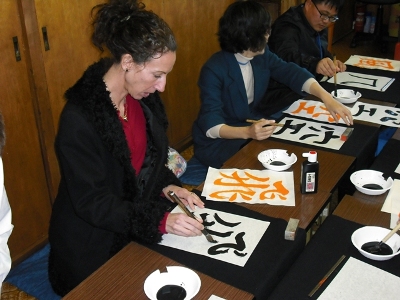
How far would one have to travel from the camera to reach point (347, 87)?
8.66ft

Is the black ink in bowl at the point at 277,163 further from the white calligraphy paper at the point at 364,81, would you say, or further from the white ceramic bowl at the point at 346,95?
the white calligraphy paper at the point at 364,81

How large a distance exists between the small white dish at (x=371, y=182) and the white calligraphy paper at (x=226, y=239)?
402 mm

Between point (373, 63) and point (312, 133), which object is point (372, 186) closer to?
point (312, 133)

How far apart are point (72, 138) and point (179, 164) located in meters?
1.49

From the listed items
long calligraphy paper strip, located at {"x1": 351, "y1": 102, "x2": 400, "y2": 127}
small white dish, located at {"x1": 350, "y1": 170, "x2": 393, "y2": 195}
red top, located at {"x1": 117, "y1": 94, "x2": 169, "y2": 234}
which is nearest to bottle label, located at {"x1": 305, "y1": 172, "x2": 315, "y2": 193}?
small white dish, located at {"x1": 350, "y1": 170, "x2": 393, "y2": 195}

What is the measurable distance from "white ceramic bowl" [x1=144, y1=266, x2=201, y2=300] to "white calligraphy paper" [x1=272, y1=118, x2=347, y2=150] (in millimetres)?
987

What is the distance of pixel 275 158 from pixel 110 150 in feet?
2.29

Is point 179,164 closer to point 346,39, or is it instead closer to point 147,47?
point 147,47

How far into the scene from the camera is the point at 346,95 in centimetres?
253

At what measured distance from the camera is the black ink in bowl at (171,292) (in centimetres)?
122

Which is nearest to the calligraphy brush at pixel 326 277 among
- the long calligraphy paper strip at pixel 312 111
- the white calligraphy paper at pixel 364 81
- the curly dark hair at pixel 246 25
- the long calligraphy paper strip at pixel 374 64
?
the long calligraphy paper strip at pixel 312 111

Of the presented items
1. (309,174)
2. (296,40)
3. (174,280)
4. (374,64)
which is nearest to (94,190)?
(174,280)

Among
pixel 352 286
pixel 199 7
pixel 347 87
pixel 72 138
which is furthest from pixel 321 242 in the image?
pixel 199 7

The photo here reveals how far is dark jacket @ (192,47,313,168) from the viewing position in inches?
90.4
